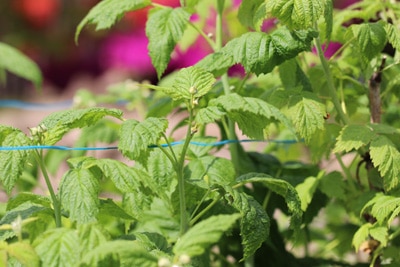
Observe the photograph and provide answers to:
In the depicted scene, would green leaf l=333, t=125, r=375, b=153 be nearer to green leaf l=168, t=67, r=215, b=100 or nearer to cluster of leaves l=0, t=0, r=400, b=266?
cluster of leaves l=0, t=0, r=400, b=266

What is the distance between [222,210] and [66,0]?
5.10 m

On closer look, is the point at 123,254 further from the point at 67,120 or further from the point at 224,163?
the point at 224,163

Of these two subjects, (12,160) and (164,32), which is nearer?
(12,160)

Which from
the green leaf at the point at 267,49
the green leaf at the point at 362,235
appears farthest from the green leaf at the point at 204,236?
the green leaf at the point at 362,235

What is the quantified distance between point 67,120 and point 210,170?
42cm

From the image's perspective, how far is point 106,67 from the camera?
6.66 metres

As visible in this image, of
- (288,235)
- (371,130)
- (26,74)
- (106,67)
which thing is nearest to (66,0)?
(106,67)

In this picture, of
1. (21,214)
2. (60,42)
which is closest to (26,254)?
(21,214)

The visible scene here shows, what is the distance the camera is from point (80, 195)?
1.43 metres

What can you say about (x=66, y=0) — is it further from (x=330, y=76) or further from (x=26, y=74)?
(x=330, y=76)

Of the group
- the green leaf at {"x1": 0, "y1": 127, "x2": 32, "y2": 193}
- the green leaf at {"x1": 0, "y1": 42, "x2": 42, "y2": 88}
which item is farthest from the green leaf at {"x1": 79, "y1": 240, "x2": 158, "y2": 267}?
the green leaf at {"x1": 0, "y1": 42, "x2": 42, "y2": 88}

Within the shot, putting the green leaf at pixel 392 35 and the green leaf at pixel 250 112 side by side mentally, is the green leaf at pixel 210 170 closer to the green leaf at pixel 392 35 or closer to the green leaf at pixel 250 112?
the green leaf at pixel 250 112

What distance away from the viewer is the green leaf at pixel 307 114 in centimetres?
173

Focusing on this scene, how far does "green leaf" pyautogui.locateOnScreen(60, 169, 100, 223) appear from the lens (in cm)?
142
